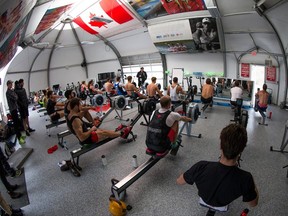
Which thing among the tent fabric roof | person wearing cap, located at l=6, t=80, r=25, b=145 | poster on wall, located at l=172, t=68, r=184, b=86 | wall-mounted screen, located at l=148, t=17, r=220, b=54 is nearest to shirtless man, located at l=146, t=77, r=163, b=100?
wall-mounted screen, located at l=148, t=17, r=220, b=54

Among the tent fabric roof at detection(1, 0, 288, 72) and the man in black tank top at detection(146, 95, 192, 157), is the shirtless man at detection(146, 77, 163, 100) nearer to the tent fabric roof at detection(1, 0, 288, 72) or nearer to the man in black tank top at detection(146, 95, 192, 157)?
the tent fabric roof at detection(1, 0, 288, 72)

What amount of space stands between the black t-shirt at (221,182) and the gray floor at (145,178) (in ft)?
4.07

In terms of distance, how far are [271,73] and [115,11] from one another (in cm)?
682

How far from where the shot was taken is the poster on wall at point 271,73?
7320mm

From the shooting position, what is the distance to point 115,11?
820cm

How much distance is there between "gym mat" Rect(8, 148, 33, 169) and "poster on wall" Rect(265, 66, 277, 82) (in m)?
8.56

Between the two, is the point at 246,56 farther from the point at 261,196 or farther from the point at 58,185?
the point at 58,185

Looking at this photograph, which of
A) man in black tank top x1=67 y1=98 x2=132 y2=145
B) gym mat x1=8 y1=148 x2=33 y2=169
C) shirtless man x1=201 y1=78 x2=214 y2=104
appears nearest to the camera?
man in black tank top x1=67 y1=98 x2=132 y2=145

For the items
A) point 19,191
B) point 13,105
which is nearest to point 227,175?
point 19,191

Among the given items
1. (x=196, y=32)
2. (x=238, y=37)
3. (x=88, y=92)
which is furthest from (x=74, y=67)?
(x=238, y=37)

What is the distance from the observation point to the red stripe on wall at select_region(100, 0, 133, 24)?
768cm

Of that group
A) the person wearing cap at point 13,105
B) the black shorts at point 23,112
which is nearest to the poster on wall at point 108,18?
the person wearing cap at point 13,105

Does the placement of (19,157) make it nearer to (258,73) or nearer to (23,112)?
(23,112)

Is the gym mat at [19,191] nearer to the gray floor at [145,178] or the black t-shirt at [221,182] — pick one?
the gray floor at [145,178]
